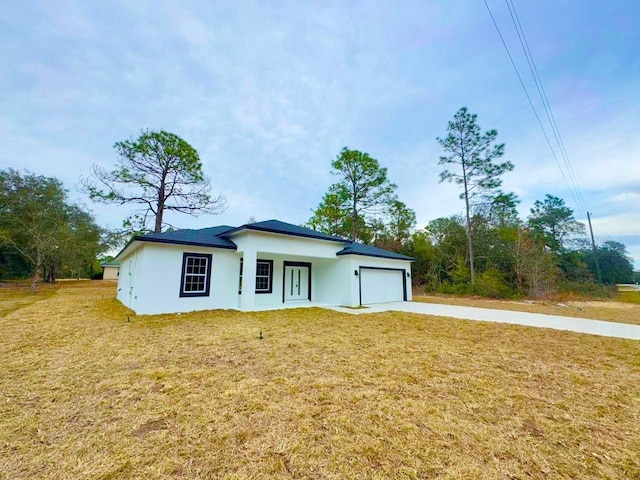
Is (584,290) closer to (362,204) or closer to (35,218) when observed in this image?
(362,204)

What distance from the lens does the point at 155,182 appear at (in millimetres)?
18031

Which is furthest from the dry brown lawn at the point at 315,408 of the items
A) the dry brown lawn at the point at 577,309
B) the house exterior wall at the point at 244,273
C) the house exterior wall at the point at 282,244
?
the dry brown lawn at the point at 577,309

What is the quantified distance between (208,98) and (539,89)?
45.1 feet

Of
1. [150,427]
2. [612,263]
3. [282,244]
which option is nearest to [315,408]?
[150,427]

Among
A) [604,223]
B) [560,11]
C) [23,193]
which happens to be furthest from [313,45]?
[604,223]

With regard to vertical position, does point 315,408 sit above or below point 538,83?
below

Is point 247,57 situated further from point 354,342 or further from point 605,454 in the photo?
point 605,454

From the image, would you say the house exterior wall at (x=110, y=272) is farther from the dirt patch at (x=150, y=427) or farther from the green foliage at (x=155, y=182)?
the dirt patch at (x=150, y=427)

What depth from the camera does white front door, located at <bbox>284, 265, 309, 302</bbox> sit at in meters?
12.0

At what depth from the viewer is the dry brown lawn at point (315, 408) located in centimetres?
195

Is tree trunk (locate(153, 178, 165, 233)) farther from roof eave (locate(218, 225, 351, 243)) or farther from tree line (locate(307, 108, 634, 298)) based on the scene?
tree line (locate(307, 108, 634, 298))

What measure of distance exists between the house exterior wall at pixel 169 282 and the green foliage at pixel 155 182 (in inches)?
413

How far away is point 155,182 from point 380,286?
1692cm

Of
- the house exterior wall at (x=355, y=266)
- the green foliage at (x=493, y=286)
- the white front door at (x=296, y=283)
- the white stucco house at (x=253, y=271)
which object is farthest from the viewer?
the green foliage at (x=493, y=286)
